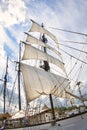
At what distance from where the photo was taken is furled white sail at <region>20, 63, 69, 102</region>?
1563 inches

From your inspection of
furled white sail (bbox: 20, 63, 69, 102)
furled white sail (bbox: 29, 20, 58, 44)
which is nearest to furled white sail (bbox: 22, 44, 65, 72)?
furled white sail (bbox: 20, 63, 69, 102)

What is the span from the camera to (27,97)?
3822 centimetres

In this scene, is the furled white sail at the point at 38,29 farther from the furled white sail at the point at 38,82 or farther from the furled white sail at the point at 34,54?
the furled white sail at the point at 38,82

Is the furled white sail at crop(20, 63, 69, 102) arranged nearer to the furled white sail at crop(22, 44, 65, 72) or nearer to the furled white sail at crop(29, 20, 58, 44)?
the furled white sail at crop(22, 44, 65, 72)

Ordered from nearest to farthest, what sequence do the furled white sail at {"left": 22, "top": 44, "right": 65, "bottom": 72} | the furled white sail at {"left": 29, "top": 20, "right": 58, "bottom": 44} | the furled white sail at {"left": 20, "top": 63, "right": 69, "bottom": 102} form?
1. the furled white sail at {"left": 20, "top": 63, "right": 69, "bottom": 102}
2. the furled white sail at {"left": 22, "top": 44, "right": 65, "bottom": 72}
3. the furled white sail at {"left": 29, "top": 20, "right": 58, "bottom": 44}

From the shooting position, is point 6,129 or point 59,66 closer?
point 6,129

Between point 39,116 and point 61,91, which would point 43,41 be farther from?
point 39,116

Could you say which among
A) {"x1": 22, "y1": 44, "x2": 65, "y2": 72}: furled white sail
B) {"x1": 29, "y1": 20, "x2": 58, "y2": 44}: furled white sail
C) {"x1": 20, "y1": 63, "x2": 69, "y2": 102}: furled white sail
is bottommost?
{"x1": 20, "y1": 63, "x2": 69, "y2": 102}: furled white sail

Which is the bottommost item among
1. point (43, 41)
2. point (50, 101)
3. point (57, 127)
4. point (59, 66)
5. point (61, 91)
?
point (57, 127)

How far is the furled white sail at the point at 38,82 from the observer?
39694 mm

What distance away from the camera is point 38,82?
42625 millimetres

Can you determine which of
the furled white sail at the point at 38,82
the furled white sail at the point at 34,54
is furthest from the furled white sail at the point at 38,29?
the furled white sail at the point at 38,82

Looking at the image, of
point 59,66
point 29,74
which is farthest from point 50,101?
point 59,66

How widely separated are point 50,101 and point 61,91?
6421 mm
